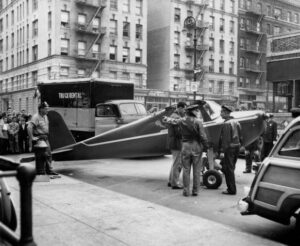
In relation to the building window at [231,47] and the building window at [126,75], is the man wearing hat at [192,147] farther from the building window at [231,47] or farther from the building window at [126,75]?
the building window at [231,47]

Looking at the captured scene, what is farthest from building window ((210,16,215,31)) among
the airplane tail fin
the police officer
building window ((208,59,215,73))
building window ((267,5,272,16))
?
the airplane tail fin

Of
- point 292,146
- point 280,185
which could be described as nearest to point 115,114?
point 292,146

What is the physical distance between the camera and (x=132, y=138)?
11.1 m

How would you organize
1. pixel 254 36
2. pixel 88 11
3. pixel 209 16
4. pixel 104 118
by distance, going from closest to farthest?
1. pixel 104 118
2. pixel 88 11
3. pixel 209 16
4. pixel 254 36

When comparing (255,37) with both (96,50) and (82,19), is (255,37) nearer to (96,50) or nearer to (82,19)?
(96,50)

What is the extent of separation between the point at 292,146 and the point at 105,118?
12119 millimetres

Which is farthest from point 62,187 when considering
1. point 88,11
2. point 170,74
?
point 170,74

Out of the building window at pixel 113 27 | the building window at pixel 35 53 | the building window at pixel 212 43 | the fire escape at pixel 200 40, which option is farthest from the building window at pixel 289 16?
the building window at pixel 35 53

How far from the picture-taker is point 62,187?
9172mm

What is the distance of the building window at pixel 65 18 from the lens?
46.4m

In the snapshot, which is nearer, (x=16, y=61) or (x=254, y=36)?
(x=16, y=61)

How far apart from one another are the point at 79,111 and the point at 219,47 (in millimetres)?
43858

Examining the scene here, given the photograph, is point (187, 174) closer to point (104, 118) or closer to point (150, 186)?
point (150, 186)

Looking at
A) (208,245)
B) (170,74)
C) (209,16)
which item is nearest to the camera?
(208,245)
